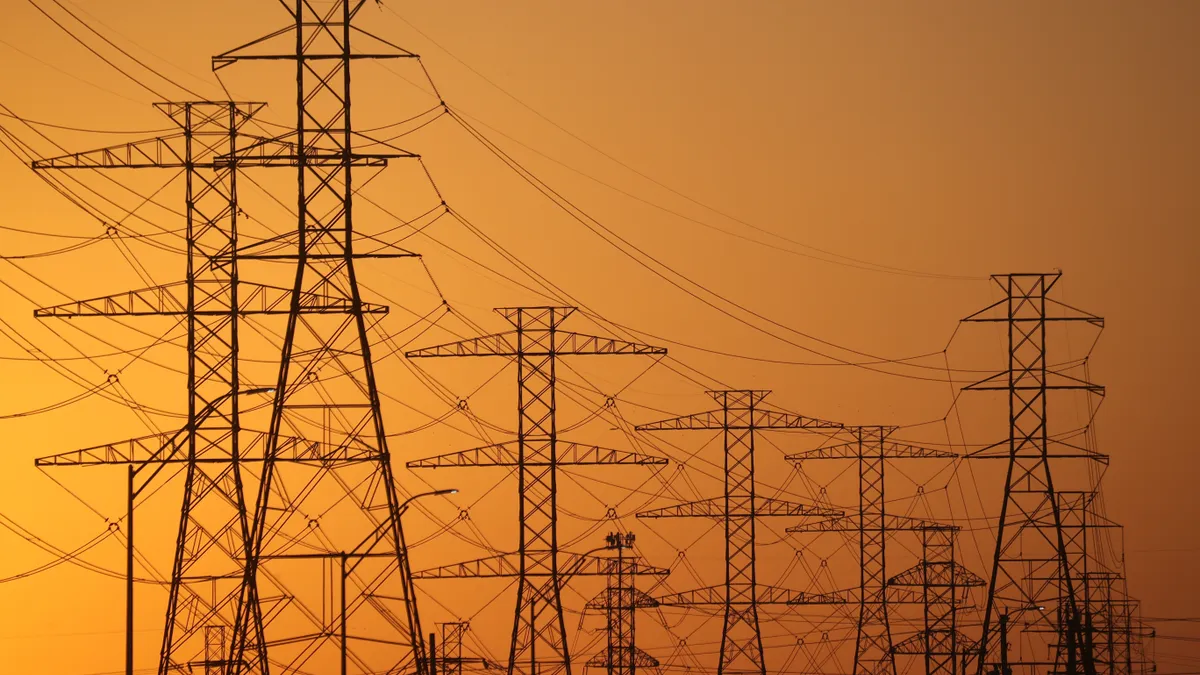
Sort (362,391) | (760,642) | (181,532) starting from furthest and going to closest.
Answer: (760,642)
(181,532)
(362,391)

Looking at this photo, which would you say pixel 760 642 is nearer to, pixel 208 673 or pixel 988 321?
pixel 988 321

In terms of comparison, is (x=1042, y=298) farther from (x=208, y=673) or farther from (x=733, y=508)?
(x=208, y=673)

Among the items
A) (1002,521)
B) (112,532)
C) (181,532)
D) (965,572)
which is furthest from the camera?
(965,572)

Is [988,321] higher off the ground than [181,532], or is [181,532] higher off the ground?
[988,321]

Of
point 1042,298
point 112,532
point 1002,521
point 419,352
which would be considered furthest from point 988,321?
point 112,532

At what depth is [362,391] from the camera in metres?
48.8

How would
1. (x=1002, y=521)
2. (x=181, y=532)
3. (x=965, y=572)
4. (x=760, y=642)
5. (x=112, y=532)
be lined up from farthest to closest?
1. (x=965, y=572)
2. (x=760, y=642)
3. (x=1002, y=521)
4. (x=112, y=532)
5. (x=181, y=532)

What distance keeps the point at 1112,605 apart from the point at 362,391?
7196 centimetres

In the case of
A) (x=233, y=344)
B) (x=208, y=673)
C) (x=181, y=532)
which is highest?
(x=233, y=344)

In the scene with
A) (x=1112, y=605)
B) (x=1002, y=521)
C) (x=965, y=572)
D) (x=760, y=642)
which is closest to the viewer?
(x=1002, y=521)

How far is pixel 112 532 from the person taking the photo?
66000 millimetres

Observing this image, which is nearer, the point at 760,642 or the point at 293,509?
the point at 293,509

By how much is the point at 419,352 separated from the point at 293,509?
17605mm

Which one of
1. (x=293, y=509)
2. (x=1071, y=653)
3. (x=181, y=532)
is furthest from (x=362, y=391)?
(x=1071, y=653)
